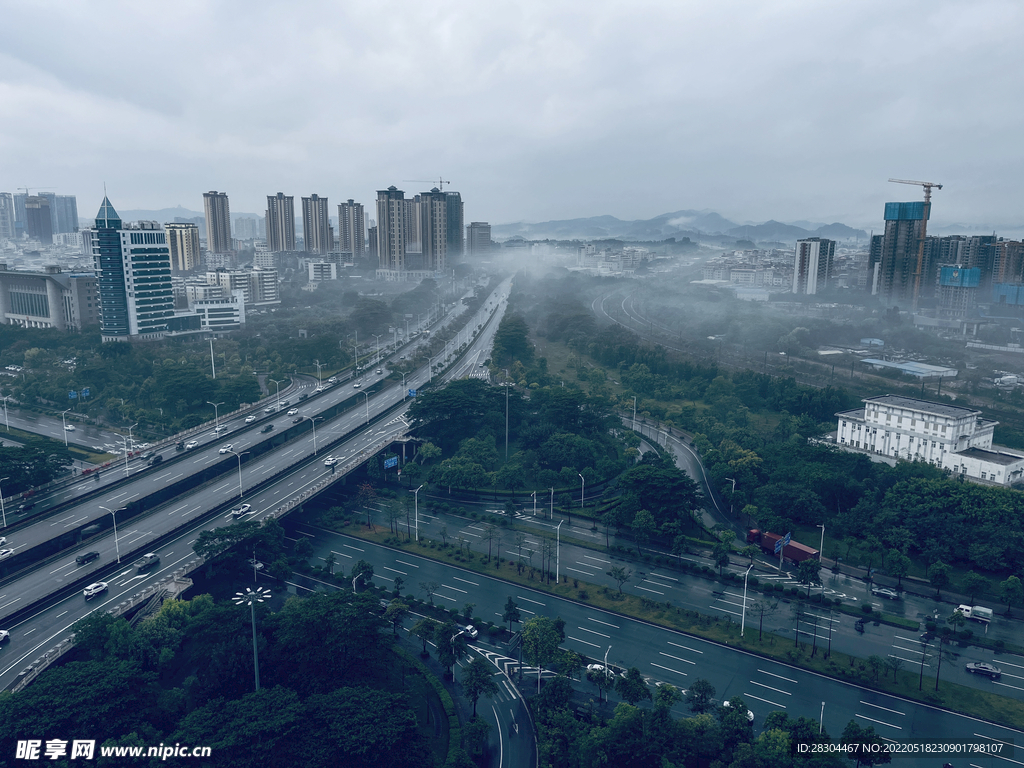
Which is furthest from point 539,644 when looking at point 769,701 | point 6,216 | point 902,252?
point 6,216

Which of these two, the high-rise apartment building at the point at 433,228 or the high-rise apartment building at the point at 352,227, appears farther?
the high-rise apartment building at the point at 352,227

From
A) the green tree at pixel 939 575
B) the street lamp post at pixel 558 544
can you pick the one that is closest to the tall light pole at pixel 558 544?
the street lamp post at pixel 558 544

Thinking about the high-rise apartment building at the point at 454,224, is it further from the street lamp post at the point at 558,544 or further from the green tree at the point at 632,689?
the green tree at the point at 632,689

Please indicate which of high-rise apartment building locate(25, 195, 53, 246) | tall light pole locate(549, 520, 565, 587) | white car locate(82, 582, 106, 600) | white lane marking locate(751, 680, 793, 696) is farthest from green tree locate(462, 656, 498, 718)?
high-rise apartment building locate(25, 195, 53, 246)

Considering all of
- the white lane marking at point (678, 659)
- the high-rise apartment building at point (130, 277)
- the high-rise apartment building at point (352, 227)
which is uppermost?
the high-rise apartment building at point (352, 227)

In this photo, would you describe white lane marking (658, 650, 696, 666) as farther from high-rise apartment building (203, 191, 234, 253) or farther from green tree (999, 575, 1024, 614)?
high-rise apartment building (203, 191, 234, 253)
